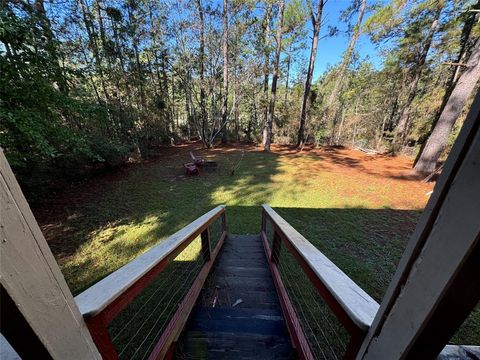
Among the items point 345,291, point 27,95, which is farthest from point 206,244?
point 27,95

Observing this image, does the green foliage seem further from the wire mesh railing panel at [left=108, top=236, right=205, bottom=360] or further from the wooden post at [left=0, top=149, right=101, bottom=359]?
the wooden post at [left=0, top=149, right=101, bottom=359]

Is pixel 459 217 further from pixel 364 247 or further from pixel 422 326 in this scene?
pixel 364 247

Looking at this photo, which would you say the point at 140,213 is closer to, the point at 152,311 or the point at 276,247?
the point at 152,311

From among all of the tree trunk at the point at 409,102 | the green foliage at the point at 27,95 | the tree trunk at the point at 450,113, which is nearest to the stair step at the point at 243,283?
the green foliage at the point at 27,95

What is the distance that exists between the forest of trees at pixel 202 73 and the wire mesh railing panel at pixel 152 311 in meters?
2.90

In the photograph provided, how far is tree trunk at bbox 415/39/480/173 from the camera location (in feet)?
19.2

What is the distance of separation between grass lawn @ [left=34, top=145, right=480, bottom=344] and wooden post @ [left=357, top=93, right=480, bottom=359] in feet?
8.37

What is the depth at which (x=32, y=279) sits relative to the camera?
0.45 meters

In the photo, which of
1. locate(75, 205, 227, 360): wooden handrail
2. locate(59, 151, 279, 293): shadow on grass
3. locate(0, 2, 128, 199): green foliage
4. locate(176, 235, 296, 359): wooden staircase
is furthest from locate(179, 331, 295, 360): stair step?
locate(0, 2, 128, 199): green foliage

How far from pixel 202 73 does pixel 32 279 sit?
13.1 m

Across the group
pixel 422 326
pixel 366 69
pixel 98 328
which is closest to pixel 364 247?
pixel 422 326

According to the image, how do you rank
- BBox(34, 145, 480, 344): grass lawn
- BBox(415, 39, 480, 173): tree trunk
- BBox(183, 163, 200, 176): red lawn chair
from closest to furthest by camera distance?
BBox(34, 145, 480, 344): grass lawn < BBox(415, 39, 480, 173): tree trunk < BBox(183, 163, 200, 176): red lawn chair

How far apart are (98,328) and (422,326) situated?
0.98 metres

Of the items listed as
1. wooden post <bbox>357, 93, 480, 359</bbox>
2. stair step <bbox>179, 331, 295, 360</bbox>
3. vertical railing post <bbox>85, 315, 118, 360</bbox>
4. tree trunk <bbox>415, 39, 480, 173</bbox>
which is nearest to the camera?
wooden post <bbox>357, 93, 480, 359</bbox>
